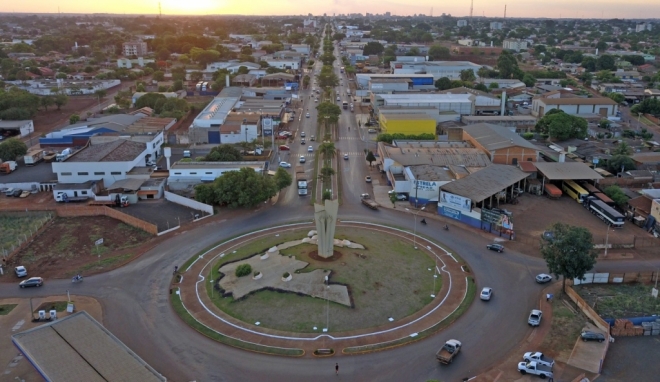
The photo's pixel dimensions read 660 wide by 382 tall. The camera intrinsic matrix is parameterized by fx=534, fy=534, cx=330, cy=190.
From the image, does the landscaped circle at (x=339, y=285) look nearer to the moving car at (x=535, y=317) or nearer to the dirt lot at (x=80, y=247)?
the moving car at (x=535, y=317)

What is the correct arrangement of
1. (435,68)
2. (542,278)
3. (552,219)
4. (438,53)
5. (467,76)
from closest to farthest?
(542,278)
(552,219)
(467,76)
(435,68)
(438,53)

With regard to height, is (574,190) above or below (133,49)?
below

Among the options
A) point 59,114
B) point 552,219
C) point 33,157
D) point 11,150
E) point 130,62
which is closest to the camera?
point 552,219

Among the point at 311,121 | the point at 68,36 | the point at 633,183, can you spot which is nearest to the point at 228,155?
the point at 311,121

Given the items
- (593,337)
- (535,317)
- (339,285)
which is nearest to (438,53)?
(339,285)

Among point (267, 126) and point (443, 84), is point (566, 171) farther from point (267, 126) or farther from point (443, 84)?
point (443, 84)

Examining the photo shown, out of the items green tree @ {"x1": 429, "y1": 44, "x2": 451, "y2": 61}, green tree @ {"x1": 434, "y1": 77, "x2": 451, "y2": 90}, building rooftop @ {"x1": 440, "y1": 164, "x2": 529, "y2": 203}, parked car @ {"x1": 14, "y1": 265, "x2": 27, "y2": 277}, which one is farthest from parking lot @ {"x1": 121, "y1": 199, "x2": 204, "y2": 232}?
green tree @ {"x1": 429, "y1": 44, "x2": 451, "y2": 61}

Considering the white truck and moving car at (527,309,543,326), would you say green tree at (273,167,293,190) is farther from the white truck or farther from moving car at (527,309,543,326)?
the white truck
